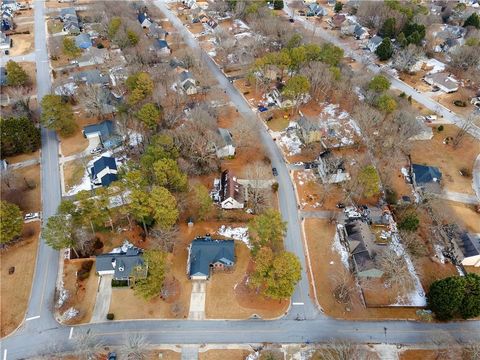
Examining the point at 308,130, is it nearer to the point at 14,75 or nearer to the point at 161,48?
the point at 161,48

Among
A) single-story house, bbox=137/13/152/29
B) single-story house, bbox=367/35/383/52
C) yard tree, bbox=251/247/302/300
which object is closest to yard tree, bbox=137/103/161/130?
yard tree, bbox=251/247/302/300

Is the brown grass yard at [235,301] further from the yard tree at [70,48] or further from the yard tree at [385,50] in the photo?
the yard tree at [70,48]

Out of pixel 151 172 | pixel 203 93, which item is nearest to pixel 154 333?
pixel 151 172

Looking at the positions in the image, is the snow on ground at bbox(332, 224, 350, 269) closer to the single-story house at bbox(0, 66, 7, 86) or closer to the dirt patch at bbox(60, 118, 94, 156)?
the dirt patch at bbox(60, 118, 94, 156)

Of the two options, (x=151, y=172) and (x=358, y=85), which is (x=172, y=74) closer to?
(x=151, y=172)

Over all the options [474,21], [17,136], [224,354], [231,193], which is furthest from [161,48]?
[474,21]
